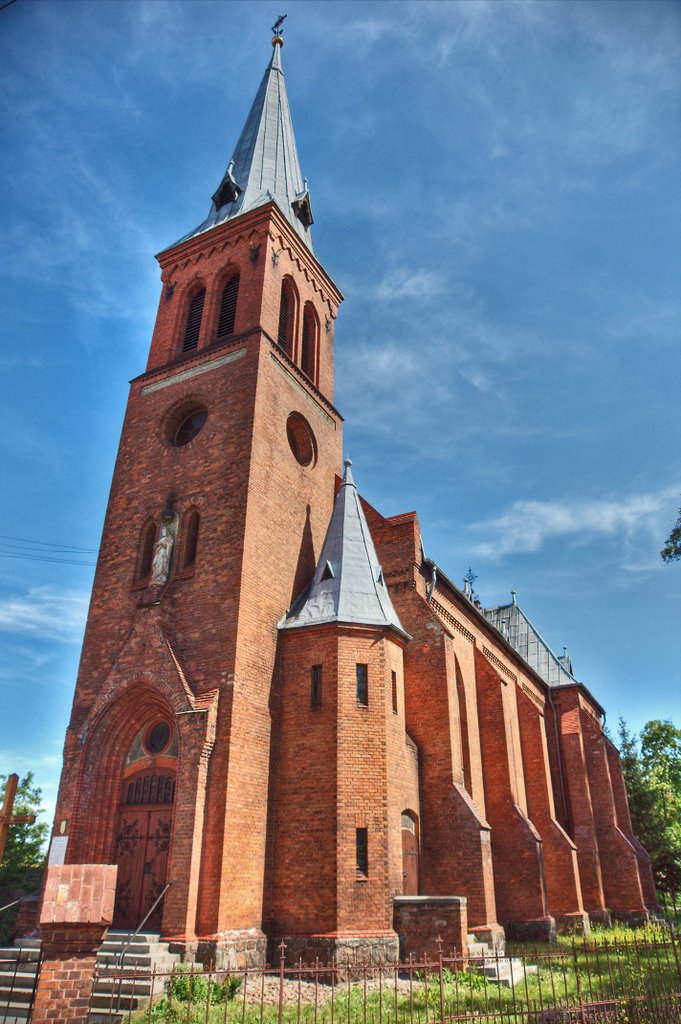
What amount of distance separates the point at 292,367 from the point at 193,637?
364 inches

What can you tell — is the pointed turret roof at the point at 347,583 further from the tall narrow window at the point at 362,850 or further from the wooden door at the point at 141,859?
the wooden door at the point at 141,859

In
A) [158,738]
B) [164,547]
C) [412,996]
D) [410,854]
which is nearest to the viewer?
[412,996]

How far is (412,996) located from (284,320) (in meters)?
19.0

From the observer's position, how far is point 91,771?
55.5 feet

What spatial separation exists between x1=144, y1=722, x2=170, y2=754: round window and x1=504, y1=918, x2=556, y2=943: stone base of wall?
11.5 meters

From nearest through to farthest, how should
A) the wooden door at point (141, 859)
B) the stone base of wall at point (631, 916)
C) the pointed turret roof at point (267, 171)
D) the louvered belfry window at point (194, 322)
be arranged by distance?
1. the wooden door at point (141, 859)
2. the louvered belfry window at point (194, 322)
3. the pointed turret roof at point (267, 171)
4. the stone base of wall at point (631, 916)

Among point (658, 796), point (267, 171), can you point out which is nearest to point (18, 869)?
point (267, 171)

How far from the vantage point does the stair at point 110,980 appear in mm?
11047

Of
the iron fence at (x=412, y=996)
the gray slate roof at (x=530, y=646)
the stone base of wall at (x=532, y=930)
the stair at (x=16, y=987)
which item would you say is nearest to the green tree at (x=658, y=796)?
the gray slate roof at (x=530, y=646)

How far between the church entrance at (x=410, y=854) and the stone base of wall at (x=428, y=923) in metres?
1.42

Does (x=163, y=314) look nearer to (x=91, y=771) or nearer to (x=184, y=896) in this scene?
(x=91, y=771)

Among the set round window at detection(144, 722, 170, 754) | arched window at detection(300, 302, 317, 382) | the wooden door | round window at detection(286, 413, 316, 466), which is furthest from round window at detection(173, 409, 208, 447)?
the wooden door

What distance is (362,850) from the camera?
1554cm

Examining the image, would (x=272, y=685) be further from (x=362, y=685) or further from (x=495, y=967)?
(x=495, y=967)
